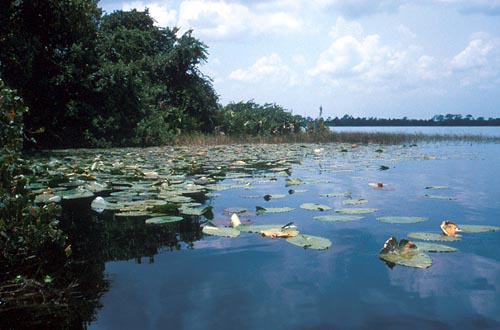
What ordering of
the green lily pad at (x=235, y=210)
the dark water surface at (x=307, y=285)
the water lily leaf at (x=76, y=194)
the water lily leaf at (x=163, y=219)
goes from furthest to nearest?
the water lily leaf at (x=76, y=194) → the green lily pad at (x=235, y=210) → the water lily leaf at (x=163, y=219) → the dark water surface at (x=307, y=285)

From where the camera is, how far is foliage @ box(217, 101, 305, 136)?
18547 millimetres

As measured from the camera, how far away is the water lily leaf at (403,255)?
1923mm

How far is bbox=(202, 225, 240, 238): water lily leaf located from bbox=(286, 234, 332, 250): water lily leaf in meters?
0.32

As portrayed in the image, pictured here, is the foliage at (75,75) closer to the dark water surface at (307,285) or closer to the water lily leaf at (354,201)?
the water lily leaf at (354,201)

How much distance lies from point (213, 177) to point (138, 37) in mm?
9166

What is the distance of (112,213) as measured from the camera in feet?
10.2

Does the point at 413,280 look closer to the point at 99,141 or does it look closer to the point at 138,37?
the point at 99,141

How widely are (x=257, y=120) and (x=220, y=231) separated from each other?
17.0 metres

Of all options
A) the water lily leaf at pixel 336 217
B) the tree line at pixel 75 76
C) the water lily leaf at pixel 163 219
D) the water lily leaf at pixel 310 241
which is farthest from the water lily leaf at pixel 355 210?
the tree line at pixel 75 76

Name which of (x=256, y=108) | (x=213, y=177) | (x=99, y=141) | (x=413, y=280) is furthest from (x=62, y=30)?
(x=256, y=108)

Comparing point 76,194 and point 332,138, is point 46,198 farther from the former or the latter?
point 332,138

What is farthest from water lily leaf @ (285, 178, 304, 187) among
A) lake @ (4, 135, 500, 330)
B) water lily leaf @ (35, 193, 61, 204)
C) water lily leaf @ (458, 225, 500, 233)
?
water lily leaf @ (35, 193, 61, 204)

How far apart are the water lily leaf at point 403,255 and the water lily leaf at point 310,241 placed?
30 centimetres

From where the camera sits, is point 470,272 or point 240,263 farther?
point 240,263
